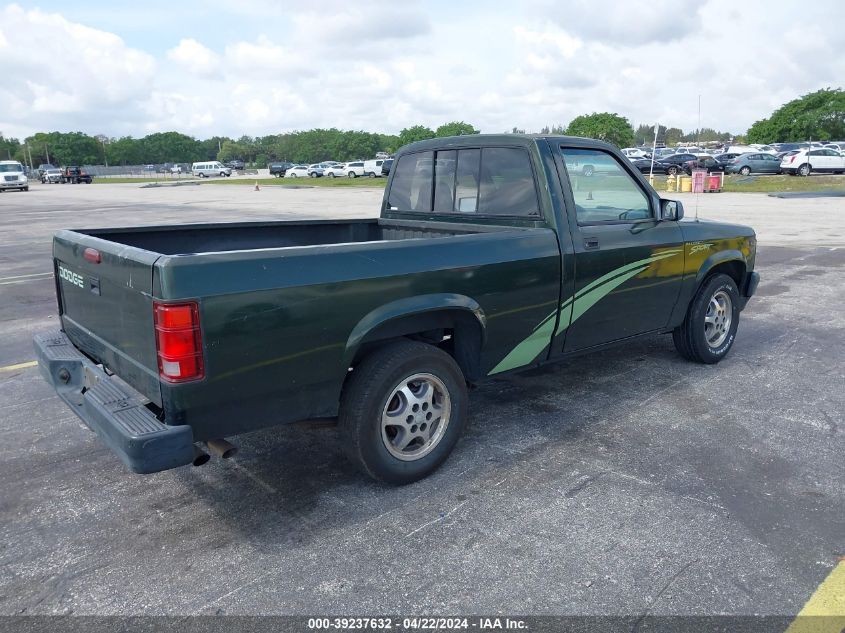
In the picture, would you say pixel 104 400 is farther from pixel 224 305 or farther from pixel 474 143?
pixel 474 143

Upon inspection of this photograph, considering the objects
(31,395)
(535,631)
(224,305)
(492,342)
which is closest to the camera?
(535,631)

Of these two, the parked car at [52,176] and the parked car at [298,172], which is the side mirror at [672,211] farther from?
the parked car at [52,176]

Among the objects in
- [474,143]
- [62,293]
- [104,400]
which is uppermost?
[474,143]

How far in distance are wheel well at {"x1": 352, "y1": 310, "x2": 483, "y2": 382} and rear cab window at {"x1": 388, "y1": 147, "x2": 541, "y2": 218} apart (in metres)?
0.92

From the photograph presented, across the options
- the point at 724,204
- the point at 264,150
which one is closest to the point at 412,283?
the point at 724,204

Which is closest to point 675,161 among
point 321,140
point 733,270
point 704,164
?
point 704,164

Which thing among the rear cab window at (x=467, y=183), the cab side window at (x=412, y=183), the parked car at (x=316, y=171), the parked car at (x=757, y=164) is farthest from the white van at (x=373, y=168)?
the rear cab window at (x=467, y=183)

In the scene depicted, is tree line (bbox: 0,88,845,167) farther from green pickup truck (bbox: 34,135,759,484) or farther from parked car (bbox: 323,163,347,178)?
green pickup truck (bbox: 34,135,759,484)

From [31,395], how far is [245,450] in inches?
84.2

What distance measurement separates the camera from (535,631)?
2.55 m

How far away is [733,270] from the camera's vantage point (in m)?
5.80

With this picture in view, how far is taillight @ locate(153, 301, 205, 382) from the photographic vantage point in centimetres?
274

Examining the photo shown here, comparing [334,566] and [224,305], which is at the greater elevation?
[224,305]

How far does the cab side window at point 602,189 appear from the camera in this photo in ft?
14.4
